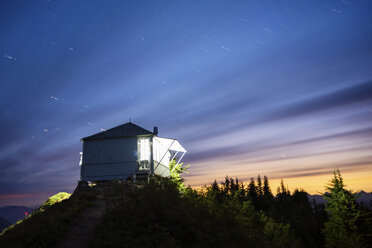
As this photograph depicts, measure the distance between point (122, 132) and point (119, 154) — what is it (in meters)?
1.88

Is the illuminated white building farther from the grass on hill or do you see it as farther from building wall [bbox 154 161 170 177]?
the grass on hill

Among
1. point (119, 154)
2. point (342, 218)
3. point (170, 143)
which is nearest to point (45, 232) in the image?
point (119, 154)

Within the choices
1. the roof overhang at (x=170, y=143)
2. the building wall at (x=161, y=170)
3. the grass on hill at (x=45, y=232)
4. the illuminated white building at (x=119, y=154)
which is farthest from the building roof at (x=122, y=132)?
the grass on hill at (x=45, y=232)

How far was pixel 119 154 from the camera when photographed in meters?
22.6

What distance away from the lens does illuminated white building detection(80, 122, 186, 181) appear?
2238 centimetres

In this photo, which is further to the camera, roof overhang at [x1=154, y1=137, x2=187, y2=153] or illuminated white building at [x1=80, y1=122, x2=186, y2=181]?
roof overhang at [x1=154, y1=137, x2=187, y2=153]

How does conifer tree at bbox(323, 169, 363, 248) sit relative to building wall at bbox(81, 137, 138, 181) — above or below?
below

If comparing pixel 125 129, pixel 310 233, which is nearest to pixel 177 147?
pixel 125 129

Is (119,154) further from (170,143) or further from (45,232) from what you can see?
(45,232)

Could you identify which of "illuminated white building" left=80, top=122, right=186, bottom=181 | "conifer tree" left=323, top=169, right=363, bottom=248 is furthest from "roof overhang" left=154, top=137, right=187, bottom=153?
"conifer tree" left=323, top=169, right=363, bottom=248

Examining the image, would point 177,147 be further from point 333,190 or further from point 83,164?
point 333,190

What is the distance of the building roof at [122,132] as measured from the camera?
22.9 m

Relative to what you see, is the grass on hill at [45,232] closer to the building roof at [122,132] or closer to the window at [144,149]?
the window at [144,149]

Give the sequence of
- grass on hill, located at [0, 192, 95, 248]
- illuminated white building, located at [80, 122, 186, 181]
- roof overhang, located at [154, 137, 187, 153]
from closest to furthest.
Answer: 1. grass on hill, located at [0, 192, 95, 248]
2. illuminated white building, located at [80, 122, 186, 181]
3. roof overhang, located at [154, 137, 187, 153]
